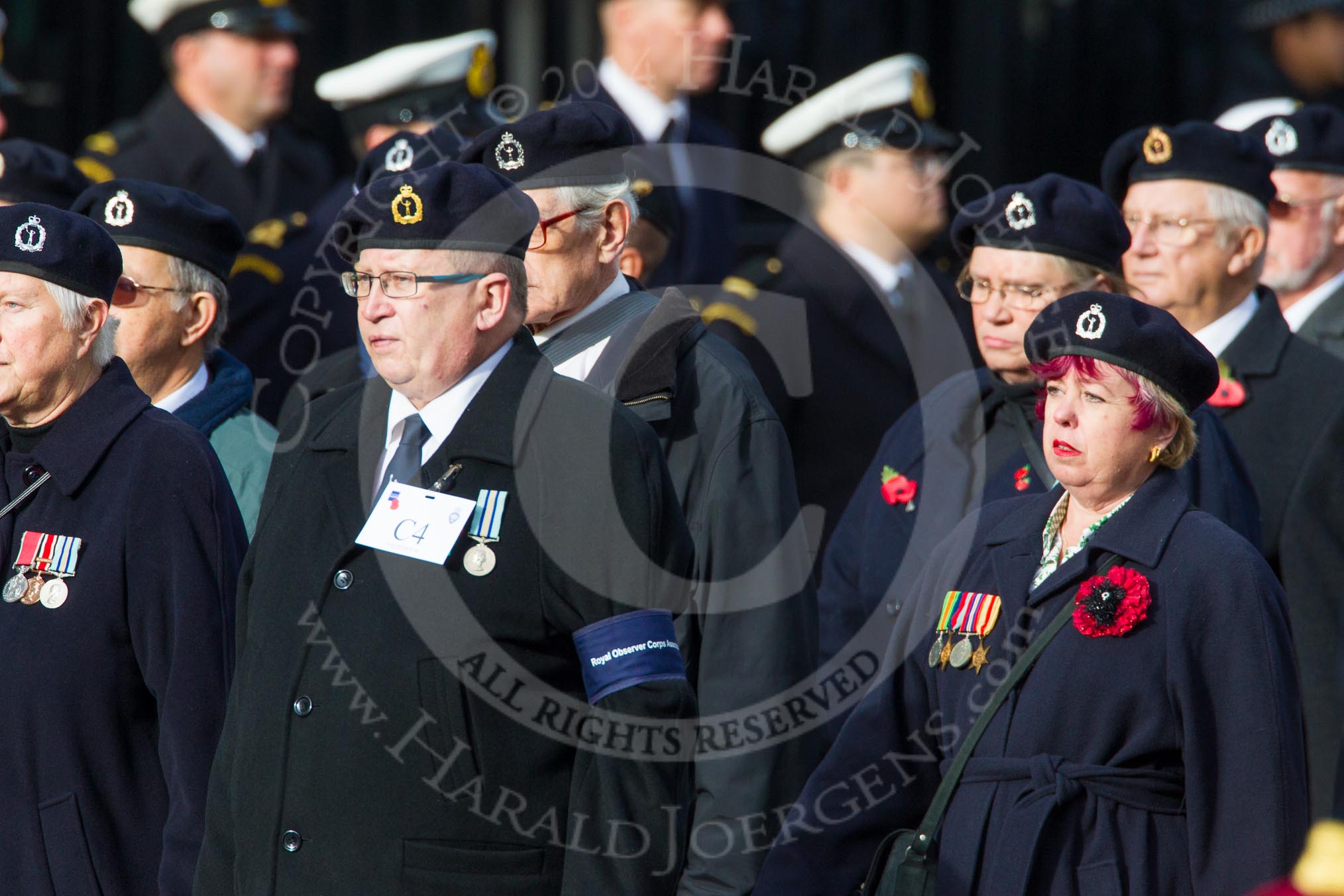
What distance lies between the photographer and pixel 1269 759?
11.0ft

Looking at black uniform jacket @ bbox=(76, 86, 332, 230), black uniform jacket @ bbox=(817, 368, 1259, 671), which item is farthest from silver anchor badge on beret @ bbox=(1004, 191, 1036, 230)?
black uniform jacket @ bbox=(76, 86, 332, 230)

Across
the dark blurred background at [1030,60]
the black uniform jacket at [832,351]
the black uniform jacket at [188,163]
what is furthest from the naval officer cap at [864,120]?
the black uniform jacket at [188,163]

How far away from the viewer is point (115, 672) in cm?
368

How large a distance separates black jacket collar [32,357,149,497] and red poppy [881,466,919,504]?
184 cm

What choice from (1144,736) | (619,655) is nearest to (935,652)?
(1144,736)

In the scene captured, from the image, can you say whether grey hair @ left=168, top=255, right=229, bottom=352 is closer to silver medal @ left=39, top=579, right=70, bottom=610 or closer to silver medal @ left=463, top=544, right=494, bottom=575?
silver medal @ left=39, top=579, right=70, bottom=610

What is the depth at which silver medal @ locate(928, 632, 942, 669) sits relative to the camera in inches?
145

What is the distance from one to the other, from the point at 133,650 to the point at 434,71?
3351mm

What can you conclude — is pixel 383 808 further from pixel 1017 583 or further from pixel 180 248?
pixel 180 248

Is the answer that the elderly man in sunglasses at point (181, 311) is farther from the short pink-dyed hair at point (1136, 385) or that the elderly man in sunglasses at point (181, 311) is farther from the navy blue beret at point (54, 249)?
the short pink-dyed hair at point (1136, 385)

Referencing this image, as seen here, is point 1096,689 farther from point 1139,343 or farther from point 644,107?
point 644,107

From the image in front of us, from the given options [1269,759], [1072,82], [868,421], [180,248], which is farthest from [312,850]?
[1072,82]

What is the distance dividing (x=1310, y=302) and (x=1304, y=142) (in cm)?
51

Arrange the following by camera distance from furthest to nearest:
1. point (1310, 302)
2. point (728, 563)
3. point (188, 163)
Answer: point (188, 163) → point (1310, 302) → point (728, 563)
